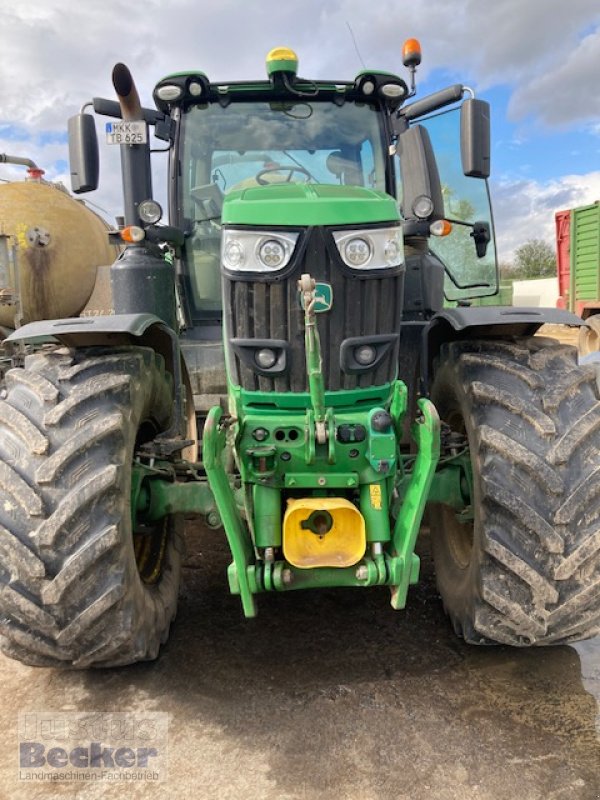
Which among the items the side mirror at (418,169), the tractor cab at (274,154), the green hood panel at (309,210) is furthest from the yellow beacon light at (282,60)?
the green hood panel at (309,210)

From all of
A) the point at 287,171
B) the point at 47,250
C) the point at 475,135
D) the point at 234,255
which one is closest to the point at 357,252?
the point at 234,255

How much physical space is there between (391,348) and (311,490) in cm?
63

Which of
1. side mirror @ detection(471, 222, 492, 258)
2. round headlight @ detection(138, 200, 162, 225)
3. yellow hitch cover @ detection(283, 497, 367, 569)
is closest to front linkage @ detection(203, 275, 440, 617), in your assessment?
yellow hitch cover @ detection(283, 497, 367, 569)

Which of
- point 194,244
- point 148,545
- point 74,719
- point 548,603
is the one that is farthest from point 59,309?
point 548,603

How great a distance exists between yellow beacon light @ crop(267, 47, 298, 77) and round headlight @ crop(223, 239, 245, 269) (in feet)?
5.42

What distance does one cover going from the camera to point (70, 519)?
96.7 inches

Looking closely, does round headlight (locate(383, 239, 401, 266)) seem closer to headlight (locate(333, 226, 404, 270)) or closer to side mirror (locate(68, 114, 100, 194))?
headlight (locate(333, 226, 404, 270))

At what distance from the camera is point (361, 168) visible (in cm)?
400

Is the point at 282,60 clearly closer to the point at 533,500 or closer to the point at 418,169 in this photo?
the point at 418,169

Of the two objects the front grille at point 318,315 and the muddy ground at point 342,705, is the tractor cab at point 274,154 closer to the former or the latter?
the front grille at point 318,315

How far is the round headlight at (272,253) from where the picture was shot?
8.12 feet

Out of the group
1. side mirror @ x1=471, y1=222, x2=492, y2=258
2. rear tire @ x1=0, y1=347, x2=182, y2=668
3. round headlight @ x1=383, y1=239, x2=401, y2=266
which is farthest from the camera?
side mirror @ x1=471, y1=222, x2=492, y2=258

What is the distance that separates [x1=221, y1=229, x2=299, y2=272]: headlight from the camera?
8.10 feet

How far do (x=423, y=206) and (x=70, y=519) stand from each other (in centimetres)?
201
